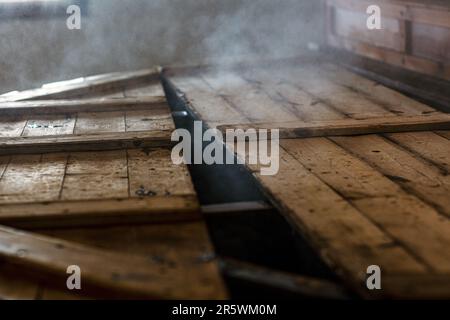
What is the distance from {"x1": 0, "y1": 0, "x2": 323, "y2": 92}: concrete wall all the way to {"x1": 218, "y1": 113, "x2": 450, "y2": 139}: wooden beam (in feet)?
7.16

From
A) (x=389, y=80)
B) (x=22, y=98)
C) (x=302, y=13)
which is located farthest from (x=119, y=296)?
(x=302, y=13)

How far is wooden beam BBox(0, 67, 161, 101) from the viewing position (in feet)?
11.2

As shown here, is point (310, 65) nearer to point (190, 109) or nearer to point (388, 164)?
point (190, 109)

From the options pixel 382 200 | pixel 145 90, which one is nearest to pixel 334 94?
pixel 145 90

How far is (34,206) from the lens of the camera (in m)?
1.79

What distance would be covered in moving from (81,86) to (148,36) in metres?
1.48

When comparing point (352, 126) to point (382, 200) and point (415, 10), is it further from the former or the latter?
point (415, 10)

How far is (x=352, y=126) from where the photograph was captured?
2570 millimetres

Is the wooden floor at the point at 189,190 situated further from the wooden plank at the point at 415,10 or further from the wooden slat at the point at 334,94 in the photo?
the wooden plank at the point at 415,10

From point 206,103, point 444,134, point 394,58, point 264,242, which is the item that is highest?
point 394,58

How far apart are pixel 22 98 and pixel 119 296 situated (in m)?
2.23

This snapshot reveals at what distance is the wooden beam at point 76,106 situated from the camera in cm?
306

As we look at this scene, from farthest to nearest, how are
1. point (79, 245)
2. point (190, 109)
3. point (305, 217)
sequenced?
point (190, 109) → point (305, 217) → point (79, 245)
